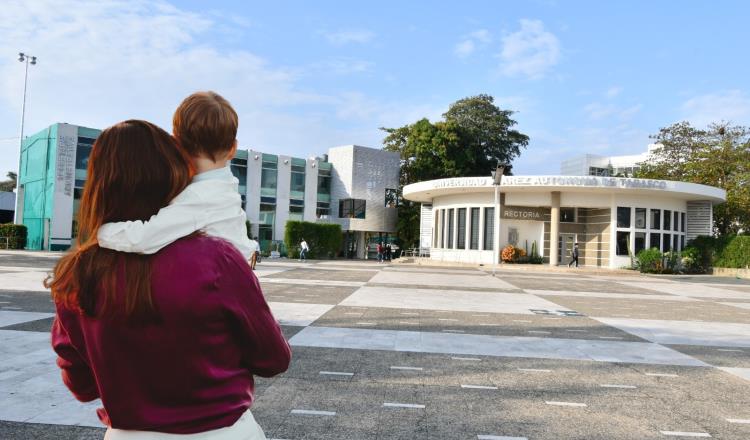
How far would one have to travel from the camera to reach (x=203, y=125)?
1560mm

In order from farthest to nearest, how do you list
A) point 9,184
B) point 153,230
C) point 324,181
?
point 9,184 → point 324,181 → point 153,230

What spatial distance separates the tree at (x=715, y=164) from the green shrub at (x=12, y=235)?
Answer: 45.6 metres

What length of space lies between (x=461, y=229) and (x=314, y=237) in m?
10.1

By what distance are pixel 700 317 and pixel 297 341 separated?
9133mm

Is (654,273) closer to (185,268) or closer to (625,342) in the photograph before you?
(625,342)

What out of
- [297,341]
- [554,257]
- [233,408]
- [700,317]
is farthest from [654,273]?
[233,408]

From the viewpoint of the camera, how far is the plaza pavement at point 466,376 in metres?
4.20

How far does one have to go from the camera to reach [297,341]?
23.7ft

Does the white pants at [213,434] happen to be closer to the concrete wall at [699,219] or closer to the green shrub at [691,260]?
the green shrub at [691,260]

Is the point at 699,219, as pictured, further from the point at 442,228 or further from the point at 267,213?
the point at 267,213

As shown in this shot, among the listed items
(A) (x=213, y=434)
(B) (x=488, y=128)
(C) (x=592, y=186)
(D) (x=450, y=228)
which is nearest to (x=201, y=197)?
(A) (x=213, y=434)

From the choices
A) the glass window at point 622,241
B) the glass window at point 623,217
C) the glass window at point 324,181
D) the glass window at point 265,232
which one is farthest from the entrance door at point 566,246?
the glass window at point 265,232

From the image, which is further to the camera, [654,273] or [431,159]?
[431,159]

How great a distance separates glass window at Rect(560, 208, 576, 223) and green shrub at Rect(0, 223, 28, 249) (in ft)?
111
